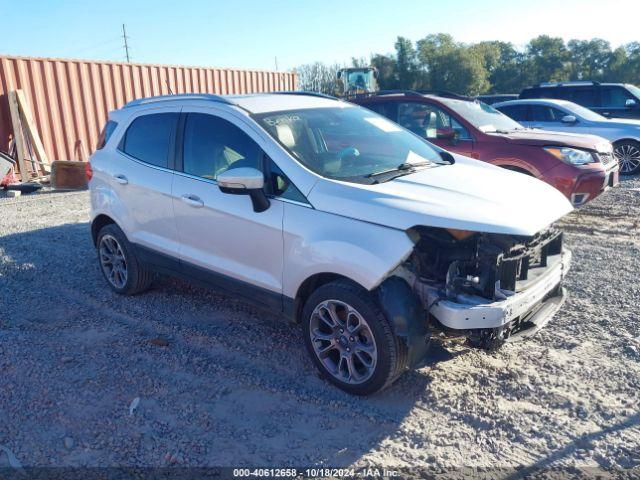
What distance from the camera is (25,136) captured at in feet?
39.1

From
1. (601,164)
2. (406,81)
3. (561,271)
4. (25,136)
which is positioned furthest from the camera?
(406,81)

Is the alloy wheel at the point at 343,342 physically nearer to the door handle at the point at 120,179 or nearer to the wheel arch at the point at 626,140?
the door handle at the point at 120,179

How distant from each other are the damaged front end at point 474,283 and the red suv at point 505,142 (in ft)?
13.7

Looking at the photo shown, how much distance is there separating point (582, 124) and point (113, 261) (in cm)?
998

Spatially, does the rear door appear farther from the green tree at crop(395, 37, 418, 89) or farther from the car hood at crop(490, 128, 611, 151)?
the green tree at crop(395, 37, 418, 89)

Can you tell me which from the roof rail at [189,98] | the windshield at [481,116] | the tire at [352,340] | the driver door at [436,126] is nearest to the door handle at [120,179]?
the roof rail at [189,98]

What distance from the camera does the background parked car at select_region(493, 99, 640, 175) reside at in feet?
36.4

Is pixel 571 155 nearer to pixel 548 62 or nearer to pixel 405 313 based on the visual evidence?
pixel 405 313

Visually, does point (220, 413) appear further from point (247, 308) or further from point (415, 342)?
point (247, 308)

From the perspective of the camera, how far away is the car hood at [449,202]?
312 centimetres

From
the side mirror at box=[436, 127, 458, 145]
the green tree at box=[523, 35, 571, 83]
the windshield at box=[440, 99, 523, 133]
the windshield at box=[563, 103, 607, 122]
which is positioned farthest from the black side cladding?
the green tree at box=[523, 35, 571, 83]

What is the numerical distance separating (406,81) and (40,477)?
48433 millimetres

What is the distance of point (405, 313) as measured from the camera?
3.15 m

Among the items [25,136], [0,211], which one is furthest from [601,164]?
[25,136]
